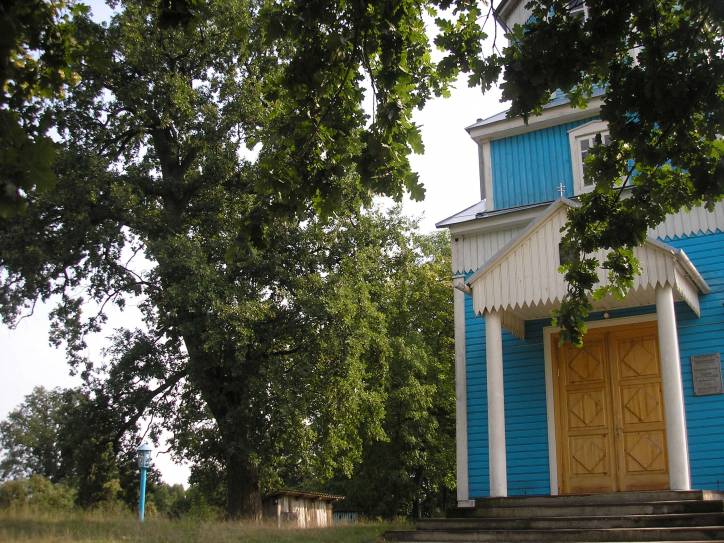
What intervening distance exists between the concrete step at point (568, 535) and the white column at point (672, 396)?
176 centimetres

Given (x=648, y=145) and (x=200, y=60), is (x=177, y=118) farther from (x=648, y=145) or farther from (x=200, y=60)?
(x=648, y=145)

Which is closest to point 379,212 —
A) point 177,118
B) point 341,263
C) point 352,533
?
point 341,263

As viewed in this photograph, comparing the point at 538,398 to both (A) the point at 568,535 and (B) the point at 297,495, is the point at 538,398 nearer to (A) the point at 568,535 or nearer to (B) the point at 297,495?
(A) the point at 568,535

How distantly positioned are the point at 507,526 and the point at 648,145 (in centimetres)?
491

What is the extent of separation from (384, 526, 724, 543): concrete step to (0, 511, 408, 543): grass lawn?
1.03 metres

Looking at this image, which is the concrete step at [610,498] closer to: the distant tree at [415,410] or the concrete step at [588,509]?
the concrete step at [588,509]

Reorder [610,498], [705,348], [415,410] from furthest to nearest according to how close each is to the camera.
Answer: [415,410] → [705,348] → [610,498]

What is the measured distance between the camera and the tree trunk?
1777 cm

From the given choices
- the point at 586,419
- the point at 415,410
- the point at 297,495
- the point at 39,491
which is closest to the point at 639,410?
the point at 586,419

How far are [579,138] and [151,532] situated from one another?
999 centimetres

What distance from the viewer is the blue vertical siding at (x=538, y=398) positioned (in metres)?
11.0

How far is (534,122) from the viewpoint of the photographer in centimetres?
1431

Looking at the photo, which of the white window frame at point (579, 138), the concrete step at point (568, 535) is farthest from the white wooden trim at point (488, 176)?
the concrete step at point (568, 535)

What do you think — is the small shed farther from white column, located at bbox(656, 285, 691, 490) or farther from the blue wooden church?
white column, located at bbox(656, 285, 691, 490)
